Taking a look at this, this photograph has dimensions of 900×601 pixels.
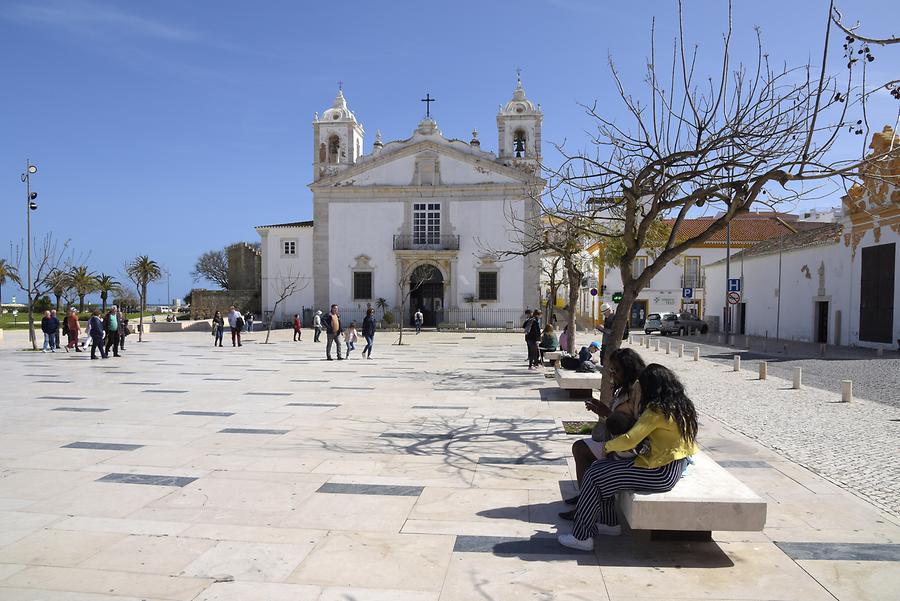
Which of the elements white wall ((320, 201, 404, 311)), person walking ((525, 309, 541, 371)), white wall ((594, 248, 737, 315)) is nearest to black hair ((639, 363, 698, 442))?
person walking ((525, 309, 541, 371))

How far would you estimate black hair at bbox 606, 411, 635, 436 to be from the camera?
4648 millimetres

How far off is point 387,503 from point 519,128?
39.6 meters

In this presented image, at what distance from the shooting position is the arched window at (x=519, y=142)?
140 ft

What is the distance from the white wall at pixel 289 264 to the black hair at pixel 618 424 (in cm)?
3976

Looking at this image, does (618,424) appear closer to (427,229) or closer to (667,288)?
(427,229)

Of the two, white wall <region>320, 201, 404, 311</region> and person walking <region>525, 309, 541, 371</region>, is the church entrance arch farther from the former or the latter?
person walking <region>525, 309, 541, 371</region>

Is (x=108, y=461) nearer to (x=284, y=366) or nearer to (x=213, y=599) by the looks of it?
(x=213, y=599)

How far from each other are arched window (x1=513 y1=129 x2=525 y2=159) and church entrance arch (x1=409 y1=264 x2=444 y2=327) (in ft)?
30.4

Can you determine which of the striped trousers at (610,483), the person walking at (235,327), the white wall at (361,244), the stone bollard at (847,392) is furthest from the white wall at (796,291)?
the striped trousers at (610,483)

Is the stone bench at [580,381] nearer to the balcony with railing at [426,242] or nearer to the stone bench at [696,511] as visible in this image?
the stone bench at [696,511]

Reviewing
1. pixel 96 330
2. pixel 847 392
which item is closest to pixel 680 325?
pixel 847 392

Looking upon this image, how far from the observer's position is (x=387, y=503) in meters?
5.33

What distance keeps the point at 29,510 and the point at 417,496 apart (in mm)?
2981

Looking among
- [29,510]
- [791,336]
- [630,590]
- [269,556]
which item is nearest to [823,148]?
[630,590]
